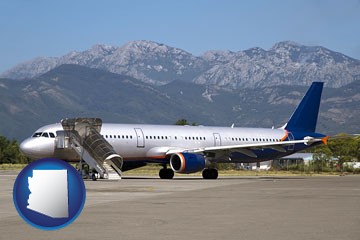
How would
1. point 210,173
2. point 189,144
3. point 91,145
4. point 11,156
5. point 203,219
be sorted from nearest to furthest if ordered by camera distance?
point 203,219
point 91,145
point 210,173
point 189,144
point 11,156

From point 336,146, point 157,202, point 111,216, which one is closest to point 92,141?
point 157,202

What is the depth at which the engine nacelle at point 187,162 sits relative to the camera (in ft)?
150

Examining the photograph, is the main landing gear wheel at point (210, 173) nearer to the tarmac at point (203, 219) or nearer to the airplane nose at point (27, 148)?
the airplane nose at point (27, 148)

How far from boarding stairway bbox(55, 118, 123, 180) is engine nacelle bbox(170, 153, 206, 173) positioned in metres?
4.58

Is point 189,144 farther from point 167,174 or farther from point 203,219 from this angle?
point 203,219

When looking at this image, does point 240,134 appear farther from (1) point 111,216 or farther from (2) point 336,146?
(2) point 336,146

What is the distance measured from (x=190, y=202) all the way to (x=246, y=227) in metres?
7.78

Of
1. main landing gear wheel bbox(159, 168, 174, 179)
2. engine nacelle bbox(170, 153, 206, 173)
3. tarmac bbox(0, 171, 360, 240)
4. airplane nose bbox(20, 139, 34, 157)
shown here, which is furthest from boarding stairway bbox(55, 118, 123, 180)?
tarmac bbox(0, 171, 360, 240)

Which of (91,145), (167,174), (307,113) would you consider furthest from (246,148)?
(91,145)

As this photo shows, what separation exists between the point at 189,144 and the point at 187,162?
4.40 meters

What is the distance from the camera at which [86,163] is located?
43.2 meters

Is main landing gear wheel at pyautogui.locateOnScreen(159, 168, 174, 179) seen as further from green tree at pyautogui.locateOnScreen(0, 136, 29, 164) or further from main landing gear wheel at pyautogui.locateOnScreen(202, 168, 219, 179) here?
green tree at pyautogui.locateOnScreen(0, 136, 29, 164)

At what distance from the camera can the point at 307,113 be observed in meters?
57.6

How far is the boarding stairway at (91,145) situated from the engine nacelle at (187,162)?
180 inches
